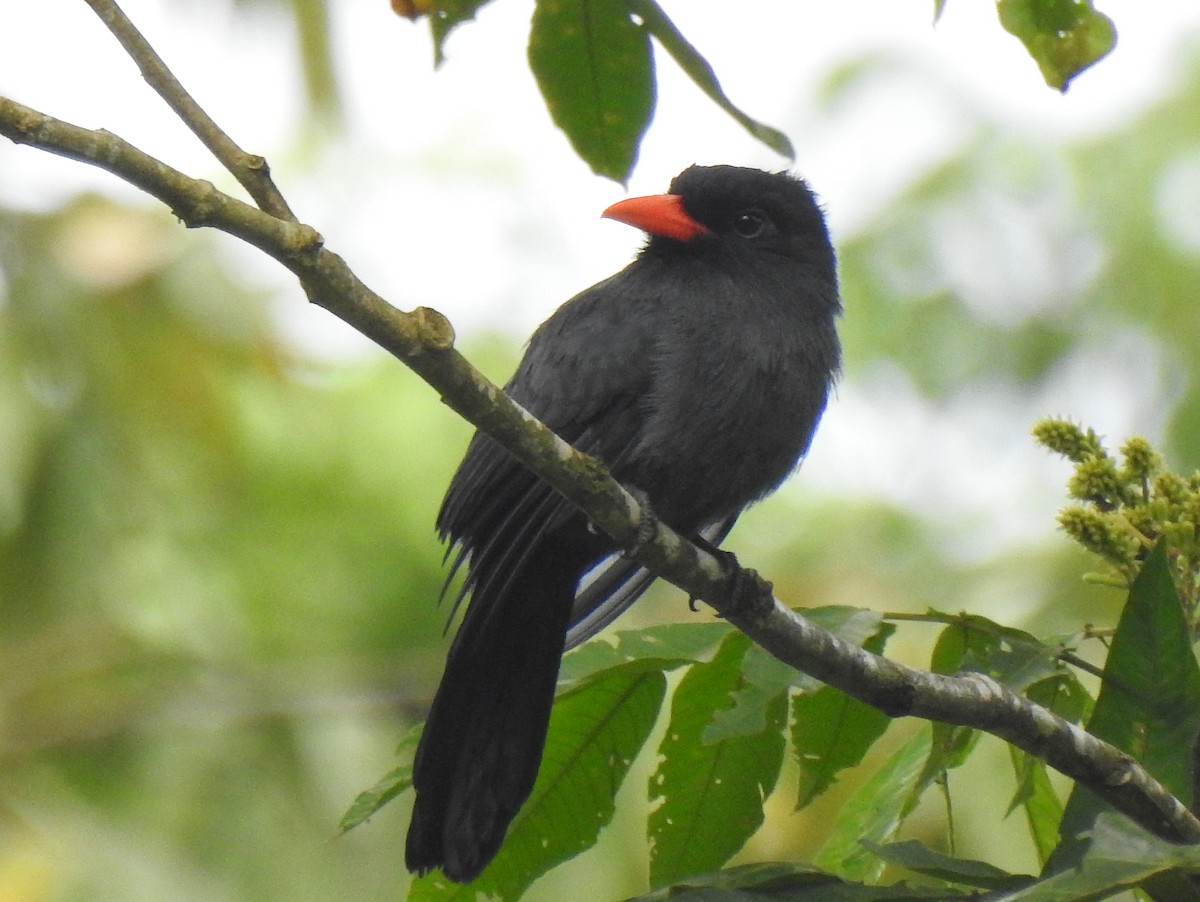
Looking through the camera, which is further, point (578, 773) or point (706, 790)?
point (578, 773)

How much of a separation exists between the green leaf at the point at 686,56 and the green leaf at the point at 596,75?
1.6 inches

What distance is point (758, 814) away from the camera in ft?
8.79

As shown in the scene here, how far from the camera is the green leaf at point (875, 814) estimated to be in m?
2.70

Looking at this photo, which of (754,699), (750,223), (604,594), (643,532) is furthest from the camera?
(750,223)

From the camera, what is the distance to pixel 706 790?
8.91ft

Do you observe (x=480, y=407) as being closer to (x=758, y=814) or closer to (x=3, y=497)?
(x=758, y=814)

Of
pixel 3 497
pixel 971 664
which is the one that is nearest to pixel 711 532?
pixel 971 664

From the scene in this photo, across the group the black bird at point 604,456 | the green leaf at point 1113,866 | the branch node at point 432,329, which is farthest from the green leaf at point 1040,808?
the branch node at point 432,329

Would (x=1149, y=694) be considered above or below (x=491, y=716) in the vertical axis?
below

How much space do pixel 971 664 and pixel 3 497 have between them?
5916mm

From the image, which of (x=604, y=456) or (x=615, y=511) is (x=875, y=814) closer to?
(x=615, y=511)

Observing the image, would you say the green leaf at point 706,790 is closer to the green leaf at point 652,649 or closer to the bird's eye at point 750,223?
the green leaf at point 652,649

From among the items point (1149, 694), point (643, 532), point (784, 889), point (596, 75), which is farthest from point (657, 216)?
point (784, 889)

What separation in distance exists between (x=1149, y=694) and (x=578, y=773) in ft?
3.36
